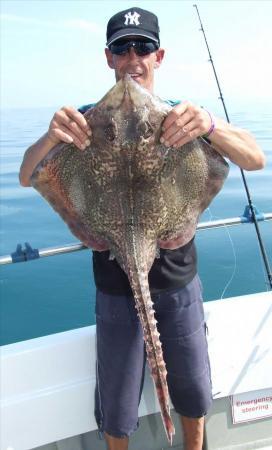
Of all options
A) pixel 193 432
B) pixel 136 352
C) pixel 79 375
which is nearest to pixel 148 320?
pixel 136 352

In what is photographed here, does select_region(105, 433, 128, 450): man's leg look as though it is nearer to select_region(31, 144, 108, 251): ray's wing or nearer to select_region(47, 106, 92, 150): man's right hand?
select_region(31, 144, 108, 251): ray's wing

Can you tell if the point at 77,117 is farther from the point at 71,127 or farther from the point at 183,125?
the point at 183,125

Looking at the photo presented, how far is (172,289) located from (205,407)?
0.81 metres

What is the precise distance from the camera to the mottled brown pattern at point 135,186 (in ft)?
6.15

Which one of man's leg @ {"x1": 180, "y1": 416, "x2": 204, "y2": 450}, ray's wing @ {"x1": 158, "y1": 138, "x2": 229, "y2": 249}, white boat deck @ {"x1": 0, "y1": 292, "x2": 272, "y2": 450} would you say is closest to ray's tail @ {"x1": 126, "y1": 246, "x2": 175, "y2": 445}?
ray's wing @ {"x1": 158, "y1": 138, "x2": 229, "y2": 249}

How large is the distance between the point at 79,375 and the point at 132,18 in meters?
2.23

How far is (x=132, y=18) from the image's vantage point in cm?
230

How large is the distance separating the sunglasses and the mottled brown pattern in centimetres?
57

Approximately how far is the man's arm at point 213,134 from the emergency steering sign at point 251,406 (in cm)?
183

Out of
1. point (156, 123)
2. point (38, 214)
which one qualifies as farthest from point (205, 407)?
point (38, 214)

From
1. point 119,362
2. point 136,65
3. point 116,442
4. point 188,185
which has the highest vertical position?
point 136,65

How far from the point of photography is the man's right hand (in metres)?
1.89

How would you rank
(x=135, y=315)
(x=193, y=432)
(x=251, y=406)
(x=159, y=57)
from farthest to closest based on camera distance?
(x=251, y=406) → (x=193, y=432) → (x=159, y=57) → (x=135, y=315)

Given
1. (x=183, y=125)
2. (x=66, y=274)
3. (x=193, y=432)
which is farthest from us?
(x=66, y=274)
